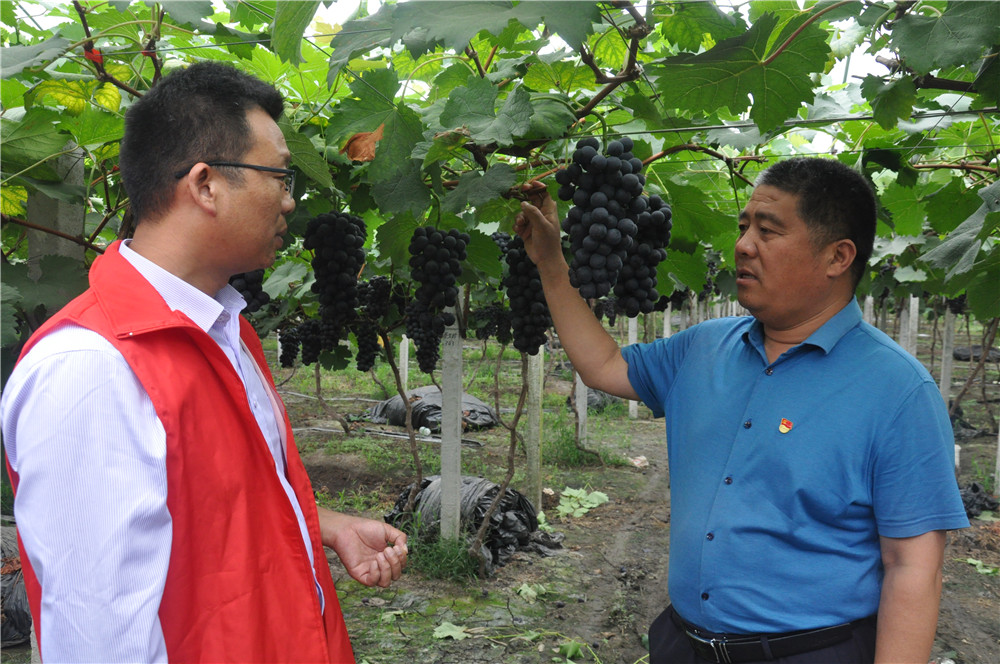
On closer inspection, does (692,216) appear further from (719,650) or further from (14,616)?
(14,616)

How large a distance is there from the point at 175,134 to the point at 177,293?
297 millimetres

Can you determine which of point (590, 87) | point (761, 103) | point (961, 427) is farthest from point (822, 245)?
point (961, 427)

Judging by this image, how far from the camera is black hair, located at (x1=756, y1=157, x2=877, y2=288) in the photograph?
1.71m

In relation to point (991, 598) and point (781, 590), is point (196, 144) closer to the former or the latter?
point (781, 590)

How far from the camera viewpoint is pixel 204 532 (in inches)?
43.1

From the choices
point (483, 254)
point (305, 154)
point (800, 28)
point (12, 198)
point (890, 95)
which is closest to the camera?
point (800, 28)

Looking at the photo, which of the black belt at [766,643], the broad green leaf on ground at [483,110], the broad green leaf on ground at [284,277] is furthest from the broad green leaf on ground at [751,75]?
the broad green leaf on ground at [284,277]

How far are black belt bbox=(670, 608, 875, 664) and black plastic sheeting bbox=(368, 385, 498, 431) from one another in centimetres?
848

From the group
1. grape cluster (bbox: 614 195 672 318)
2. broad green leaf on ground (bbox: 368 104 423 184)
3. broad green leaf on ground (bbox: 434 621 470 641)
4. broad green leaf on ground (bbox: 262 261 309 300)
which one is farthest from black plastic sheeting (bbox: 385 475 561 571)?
grape cluster (bbox: 614 195 672 318)

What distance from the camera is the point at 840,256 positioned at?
1.73 m

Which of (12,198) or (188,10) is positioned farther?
(12,198)

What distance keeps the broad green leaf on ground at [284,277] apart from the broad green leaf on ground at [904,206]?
295 cm

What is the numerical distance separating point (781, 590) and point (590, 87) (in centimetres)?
139

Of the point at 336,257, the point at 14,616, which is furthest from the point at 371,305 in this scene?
the point at 14,616
